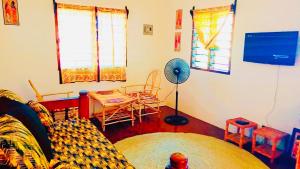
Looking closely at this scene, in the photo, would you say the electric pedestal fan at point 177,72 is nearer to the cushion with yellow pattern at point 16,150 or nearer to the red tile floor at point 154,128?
the red tile floor at point 154,128

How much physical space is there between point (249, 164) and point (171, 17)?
10.1 ft

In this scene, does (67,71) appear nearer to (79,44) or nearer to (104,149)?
(79,44)

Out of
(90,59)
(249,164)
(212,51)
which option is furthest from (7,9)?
(249,164)

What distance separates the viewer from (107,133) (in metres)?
3.69

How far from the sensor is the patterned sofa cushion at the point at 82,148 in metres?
1.77

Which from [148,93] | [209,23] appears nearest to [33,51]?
[148,93]

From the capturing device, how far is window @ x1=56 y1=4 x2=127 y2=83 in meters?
3.88

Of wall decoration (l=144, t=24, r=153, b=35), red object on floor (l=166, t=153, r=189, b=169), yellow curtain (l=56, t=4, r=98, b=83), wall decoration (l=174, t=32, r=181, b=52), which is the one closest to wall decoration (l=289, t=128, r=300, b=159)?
red object on floor (l=166, t=153, r=189, b=169)

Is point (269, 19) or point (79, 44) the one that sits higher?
point (269, 19)

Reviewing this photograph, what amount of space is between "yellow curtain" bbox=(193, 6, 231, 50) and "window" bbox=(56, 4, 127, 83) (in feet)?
4.43

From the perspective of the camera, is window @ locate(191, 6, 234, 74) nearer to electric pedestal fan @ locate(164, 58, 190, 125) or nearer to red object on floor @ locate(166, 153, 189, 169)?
electric pedestal fan @ locate(164, 58, 190, 125)

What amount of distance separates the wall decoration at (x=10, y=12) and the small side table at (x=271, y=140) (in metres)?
3.74

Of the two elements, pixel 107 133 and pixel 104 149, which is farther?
pixel 107 133

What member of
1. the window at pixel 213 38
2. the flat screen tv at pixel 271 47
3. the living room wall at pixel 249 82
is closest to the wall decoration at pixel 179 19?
the living room wall at pixel 249 82
